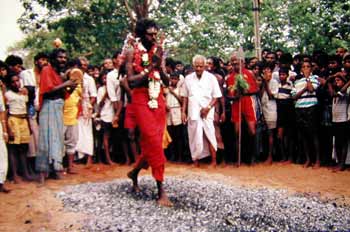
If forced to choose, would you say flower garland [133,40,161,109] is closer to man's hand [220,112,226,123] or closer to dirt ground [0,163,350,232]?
dirt ground [0,163,350,232]

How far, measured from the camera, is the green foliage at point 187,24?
48.5 feet

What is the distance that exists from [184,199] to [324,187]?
2.52 m

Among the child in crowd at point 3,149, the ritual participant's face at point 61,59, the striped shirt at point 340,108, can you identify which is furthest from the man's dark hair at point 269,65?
the child in crowd at point 3,149

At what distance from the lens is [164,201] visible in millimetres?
5637

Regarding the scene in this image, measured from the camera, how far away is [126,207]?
544 cm

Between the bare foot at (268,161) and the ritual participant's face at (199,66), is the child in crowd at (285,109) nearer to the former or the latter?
the bare foot at (268,161)

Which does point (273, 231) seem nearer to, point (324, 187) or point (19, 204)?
point (324, 187)

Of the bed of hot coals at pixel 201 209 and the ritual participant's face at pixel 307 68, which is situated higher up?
the ritual participant's face at pixel 307 68

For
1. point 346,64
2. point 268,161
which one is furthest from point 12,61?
point 346,64

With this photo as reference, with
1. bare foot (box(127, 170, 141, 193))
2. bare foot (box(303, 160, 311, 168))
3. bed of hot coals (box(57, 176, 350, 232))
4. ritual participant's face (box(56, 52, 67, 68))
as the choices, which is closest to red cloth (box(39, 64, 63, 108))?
ritual participant's face (box(56, 52, 67, 68))

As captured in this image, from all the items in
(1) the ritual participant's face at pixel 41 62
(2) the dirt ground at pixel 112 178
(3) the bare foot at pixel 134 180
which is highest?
(1) the ritual participant's face at pixel 41 62

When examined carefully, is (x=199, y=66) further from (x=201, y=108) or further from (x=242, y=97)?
(x=242, y=97)

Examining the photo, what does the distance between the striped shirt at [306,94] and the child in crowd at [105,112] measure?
3785 mm

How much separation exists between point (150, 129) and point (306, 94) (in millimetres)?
3938
